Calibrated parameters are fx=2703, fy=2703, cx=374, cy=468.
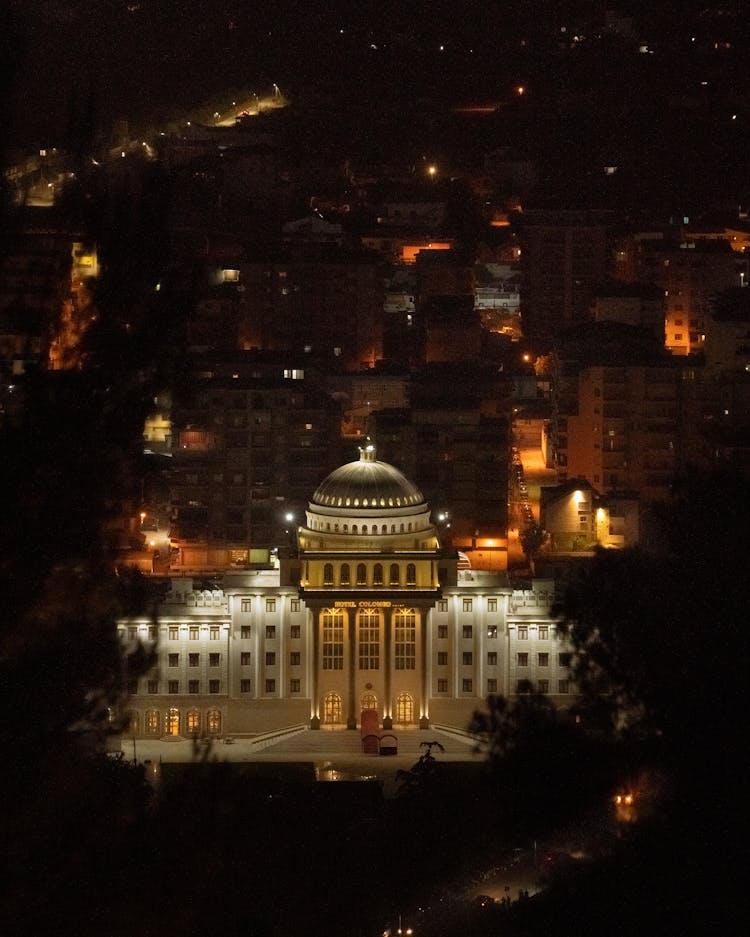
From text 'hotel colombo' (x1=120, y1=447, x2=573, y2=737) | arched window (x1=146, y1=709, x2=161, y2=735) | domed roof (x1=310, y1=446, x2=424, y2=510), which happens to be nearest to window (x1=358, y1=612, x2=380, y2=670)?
text 'hotel colombo' (x1=120, y1=447, x2=573, y2=737)

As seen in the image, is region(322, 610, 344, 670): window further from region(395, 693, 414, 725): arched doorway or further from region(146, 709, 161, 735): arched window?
region(146, 709, 161, 735): arched window

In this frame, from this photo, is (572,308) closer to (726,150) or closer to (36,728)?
(726,150)

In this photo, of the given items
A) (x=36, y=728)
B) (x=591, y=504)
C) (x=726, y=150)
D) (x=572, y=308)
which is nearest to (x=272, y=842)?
(x=36, y=728)

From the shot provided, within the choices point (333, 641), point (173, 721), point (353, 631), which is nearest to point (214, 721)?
point (173, 721)

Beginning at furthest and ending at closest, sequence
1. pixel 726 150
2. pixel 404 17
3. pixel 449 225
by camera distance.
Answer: pixel 404 17 → pixel 726 150 → pixel 449 225

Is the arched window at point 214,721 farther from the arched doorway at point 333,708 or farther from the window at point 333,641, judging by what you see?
the window at point 333,641

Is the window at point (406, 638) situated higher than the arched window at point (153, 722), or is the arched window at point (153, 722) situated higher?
the window at point (406, 638)

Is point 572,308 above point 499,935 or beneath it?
above

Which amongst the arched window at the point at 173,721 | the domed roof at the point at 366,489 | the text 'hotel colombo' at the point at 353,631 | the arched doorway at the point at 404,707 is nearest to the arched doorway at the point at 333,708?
the text 'hotel colombo' at the point at 353,631
